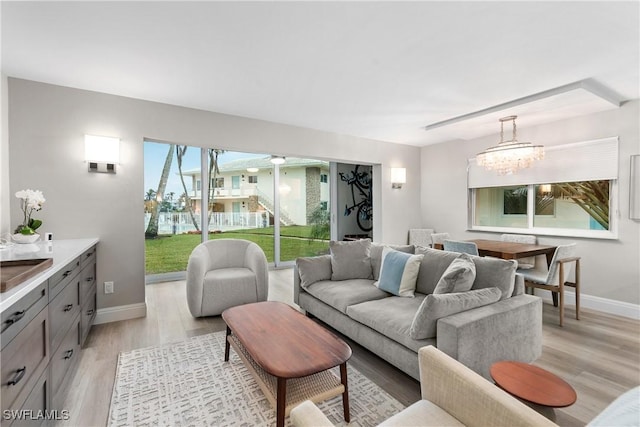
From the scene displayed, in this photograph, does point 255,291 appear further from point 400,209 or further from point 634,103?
point 634,103

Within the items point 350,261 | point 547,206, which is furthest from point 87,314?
point 547,206

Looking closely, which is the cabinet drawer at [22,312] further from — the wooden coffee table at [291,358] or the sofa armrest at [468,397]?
the sofa armrest at [468,397]

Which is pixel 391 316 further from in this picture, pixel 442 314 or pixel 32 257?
pixel 32 257

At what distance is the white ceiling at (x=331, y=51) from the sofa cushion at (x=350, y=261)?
1.67 meters

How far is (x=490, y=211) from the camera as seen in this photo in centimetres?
485

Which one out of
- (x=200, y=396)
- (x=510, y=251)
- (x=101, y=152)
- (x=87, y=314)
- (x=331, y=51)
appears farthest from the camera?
(x=510, y=251)

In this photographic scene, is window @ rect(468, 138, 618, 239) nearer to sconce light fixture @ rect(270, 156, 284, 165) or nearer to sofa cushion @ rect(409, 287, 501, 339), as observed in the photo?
sofa cushion @ rect(409, 287, 501, 339)

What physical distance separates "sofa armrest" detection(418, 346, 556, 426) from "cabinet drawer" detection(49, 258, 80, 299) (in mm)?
1961

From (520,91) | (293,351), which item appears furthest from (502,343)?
(520,91)

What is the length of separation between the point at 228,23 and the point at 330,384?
239 centimetres

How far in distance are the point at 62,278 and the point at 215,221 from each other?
3.75 metres

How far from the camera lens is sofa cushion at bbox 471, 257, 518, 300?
7.25 feet

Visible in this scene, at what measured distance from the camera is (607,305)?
3.55 meters

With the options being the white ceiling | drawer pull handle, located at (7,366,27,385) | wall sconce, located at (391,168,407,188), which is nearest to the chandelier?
the white ceiling
